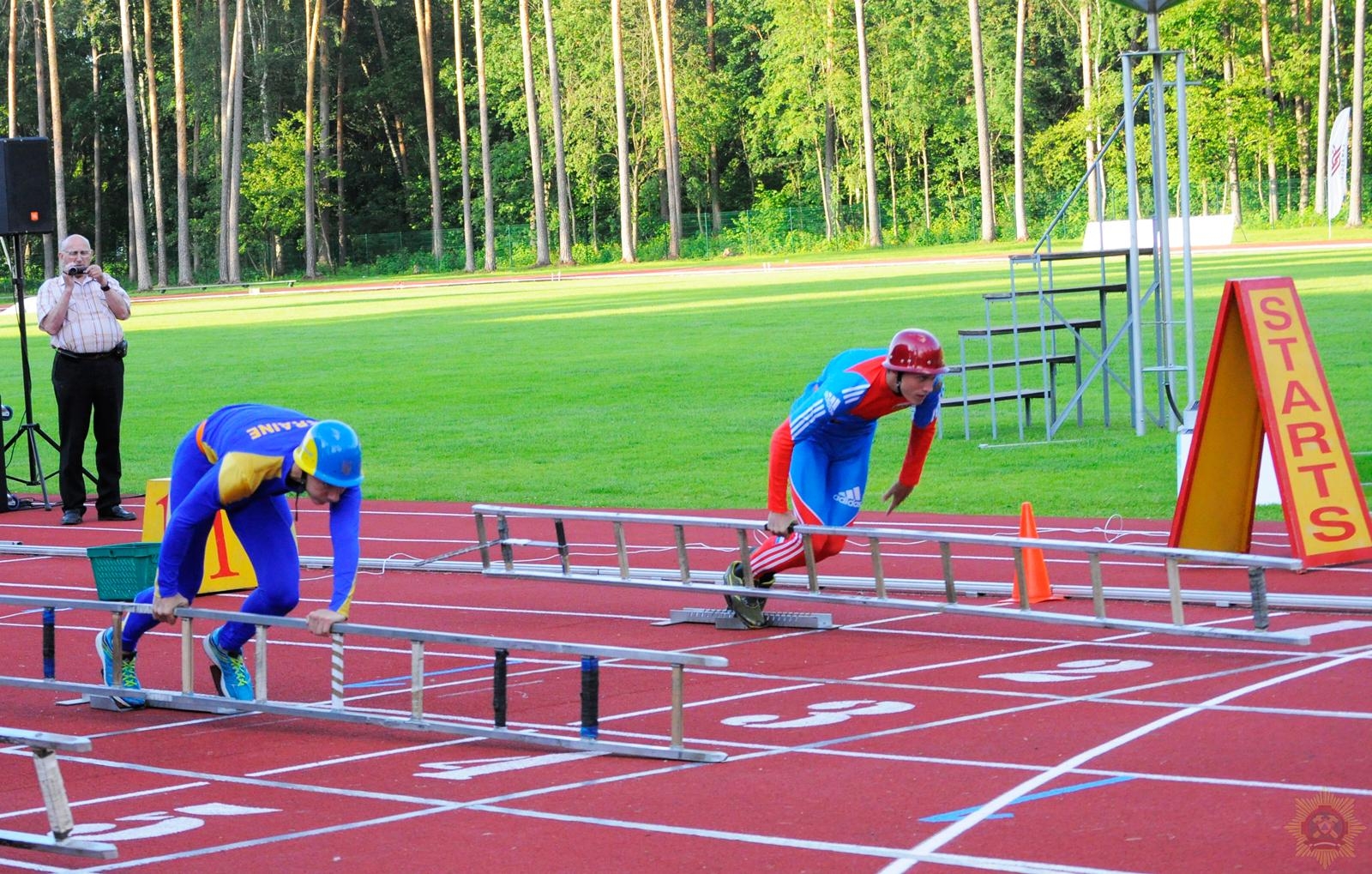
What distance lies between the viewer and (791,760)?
22.4 feet

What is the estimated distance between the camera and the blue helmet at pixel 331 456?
716 centimetres

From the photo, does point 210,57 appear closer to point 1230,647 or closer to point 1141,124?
point 1141,124

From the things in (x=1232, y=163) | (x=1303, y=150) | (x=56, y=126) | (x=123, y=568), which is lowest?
(x=123, y=568)

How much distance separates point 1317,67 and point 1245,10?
141 inches

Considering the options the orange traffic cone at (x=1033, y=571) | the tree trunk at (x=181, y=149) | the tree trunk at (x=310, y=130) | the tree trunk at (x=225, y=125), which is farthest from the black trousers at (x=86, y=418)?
the tree trunk at (x=310, y=130)

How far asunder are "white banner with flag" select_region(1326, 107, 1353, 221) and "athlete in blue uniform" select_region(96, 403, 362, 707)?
47.1 m

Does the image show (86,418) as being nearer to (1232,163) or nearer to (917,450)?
(917,450)

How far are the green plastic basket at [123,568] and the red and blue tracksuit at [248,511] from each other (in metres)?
1.39

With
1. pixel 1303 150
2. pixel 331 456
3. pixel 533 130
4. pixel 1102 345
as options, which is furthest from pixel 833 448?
pixel 1303 150

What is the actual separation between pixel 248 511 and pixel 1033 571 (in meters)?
4.49

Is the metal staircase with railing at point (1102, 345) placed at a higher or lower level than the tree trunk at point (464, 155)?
lower

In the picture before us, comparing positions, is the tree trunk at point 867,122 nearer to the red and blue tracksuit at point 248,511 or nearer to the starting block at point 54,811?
the red and blue tracksuit at point 248,511

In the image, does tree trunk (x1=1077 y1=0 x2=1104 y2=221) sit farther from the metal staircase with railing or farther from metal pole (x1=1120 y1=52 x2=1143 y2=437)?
metal pole (x1=1120 y1=52 x2=1143 y2=437)

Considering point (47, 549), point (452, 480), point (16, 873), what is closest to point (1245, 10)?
point (452, 480)
